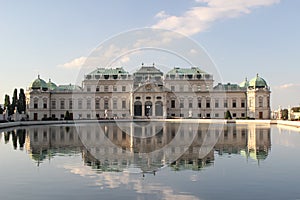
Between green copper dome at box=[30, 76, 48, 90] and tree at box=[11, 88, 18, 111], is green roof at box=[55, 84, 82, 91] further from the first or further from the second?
tree at box=[11, 88, 18, 111]

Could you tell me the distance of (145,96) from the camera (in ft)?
301

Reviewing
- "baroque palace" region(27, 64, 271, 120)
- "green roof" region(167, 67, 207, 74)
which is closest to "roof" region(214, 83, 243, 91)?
"baroque palace" region(27, 64, 271, 120)

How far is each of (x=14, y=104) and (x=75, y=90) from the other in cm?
2278

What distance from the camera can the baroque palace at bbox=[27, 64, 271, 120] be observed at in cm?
9188

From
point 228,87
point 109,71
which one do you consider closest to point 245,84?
point 228,87

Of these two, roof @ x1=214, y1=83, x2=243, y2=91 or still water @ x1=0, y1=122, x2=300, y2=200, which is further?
roof @ x1=214, y1=83, x2=243, y2=91

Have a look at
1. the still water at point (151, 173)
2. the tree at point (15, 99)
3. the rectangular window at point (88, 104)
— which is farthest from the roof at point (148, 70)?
the still water at point (151, 173)

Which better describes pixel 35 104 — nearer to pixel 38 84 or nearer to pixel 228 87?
pixel 38 84

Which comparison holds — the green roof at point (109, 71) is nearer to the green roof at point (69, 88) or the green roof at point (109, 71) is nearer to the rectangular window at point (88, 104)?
the green roof at point (69, 88)

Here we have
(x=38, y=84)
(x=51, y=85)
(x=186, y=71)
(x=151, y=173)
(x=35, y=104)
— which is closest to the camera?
(x=151, y=173)

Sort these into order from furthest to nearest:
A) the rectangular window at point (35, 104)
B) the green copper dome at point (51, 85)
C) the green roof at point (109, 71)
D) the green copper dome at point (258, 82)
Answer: the green copper dome at point (51, 85), the green roof at point (109, 71), the rectangular window at point (35, 104), the green copper dome at point (258, 82)

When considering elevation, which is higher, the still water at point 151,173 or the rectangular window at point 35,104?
the rectangular window at point 35,104

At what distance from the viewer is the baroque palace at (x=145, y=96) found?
91875 mm

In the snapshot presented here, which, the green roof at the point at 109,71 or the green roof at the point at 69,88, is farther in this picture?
the green roof at the point at 109,71
